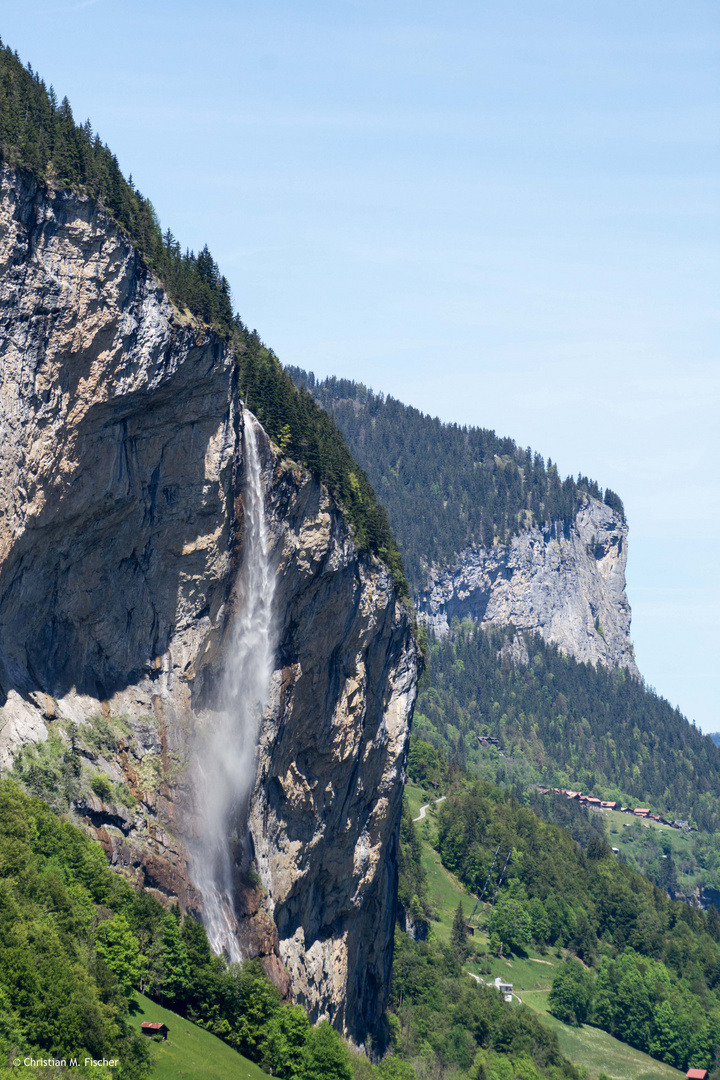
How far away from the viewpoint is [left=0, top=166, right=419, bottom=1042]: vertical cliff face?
80.8 meters

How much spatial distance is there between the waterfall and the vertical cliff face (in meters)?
1.08

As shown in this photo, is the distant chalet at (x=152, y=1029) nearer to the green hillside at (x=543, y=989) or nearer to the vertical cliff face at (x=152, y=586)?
the vertical cliff face at (x=152, y=586)

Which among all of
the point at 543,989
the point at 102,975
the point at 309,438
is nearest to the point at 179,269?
the point at 309,438

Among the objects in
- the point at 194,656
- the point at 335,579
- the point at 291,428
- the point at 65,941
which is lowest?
the point at 65,941

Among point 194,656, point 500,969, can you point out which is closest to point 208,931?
point 194,656

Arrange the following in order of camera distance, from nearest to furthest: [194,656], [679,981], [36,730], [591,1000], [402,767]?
1. [36,730]
2. [194,656]
3. [402,767]
4. [591,1000]
5. [679,981]

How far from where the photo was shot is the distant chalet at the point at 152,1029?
71938 mm

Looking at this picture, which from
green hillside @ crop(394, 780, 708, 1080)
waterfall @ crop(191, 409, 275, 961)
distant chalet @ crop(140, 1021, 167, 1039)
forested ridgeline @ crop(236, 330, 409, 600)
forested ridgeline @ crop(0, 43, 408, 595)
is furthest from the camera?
green hillside @ crop(394, 780, 708, 1080)

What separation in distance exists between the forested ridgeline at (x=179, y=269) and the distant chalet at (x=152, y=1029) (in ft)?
160

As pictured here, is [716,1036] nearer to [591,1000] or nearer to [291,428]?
[591,1000]

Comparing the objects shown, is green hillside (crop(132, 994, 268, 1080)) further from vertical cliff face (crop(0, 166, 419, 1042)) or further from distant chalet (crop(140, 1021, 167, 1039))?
vertical cliff face (crop(0, 166, 419, 1042))

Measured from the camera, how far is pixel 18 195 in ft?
267

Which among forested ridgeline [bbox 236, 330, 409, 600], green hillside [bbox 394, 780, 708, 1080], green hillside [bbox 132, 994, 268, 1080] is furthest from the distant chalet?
green hillside [bbox 394, 780, 708, 1080]

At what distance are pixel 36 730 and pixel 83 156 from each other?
3995 centimetres
